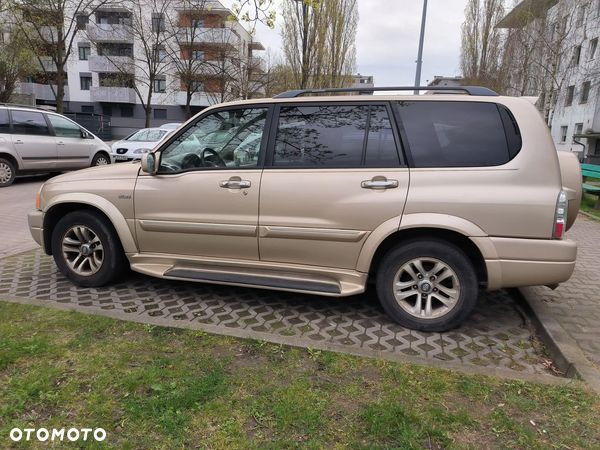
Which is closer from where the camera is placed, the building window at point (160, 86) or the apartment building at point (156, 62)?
the apartment building at point (156, 62)

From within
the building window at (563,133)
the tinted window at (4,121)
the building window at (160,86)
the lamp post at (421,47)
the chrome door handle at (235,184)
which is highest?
the building window at (160,86)

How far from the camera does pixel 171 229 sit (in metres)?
3.99

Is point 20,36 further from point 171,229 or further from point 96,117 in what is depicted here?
point 171,229

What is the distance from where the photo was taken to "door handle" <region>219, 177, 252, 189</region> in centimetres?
374

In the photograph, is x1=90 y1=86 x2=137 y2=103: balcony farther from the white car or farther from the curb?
the curb

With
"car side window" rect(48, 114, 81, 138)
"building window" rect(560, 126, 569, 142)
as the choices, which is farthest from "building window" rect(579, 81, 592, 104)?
"car side window" rect(48, 114, 81, 138)

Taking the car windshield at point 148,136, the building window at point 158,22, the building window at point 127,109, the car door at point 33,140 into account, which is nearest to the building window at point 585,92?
the building window at point 158,22

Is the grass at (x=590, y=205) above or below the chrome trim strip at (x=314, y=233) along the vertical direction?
below

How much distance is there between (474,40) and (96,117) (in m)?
29.0

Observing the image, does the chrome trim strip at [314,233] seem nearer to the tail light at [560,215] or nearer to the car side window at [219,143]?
the car side window at [219,143]

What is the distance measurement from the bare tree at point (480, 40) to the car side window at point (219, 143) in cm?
2683

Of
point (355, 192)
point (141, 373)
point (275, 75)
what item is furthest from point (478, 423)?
point (275, 75)

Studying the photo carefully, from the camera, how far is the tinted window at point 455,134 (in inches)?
132

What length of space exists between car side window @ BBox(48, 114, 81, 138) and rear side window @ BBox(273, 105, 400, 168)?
32.9 ft
